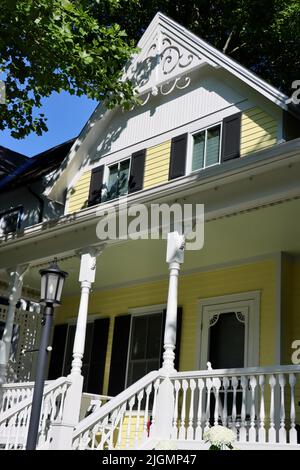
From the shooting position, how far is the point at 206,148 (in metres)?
10.8

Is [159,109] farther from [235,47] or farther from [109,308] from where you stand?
[235,47]

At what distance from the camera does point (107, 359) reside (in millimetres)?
12172

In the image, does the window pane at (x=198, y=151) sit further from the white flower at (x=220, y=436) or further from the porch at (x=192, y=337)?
the white flower at (x=220, y=436)

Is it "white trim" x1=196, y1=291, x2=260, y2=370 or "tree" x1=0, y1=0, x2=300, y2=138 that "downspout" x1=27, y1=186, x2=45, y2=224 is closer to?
"tree" x1=0, y1=0, x2=300, y2=138

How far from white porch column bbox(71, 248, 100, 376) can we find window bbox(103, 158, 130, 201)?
2.29 meters

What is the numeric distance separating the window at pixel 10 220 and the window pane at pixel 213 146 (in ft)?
21.2

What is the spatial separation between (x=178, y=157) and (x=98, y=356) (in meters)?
4.51

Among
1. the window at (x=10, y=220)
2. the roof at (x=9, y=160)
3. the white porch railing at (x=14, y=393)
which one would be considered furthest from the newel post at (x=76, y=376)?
the roof at (x=9, y=160)

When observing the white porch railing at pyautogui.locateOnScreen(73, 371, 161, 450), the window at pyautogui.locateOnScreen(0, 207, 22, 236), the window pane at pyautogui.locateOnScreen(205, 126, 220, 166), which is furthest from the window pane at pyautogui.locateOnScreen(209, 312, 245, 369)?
the window at pyautogui.locateOnScreen(0, 207, 22, 236)

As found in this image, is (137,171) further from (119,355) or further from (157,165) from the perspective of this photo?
(119,355)

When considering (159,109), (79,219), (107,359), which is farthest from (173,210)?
(107,359)

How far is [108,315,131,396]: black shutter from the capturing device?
11.6 meters

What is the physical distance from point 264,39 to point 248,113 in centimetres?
1067

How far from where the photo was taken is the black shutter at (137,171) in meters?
11.6
